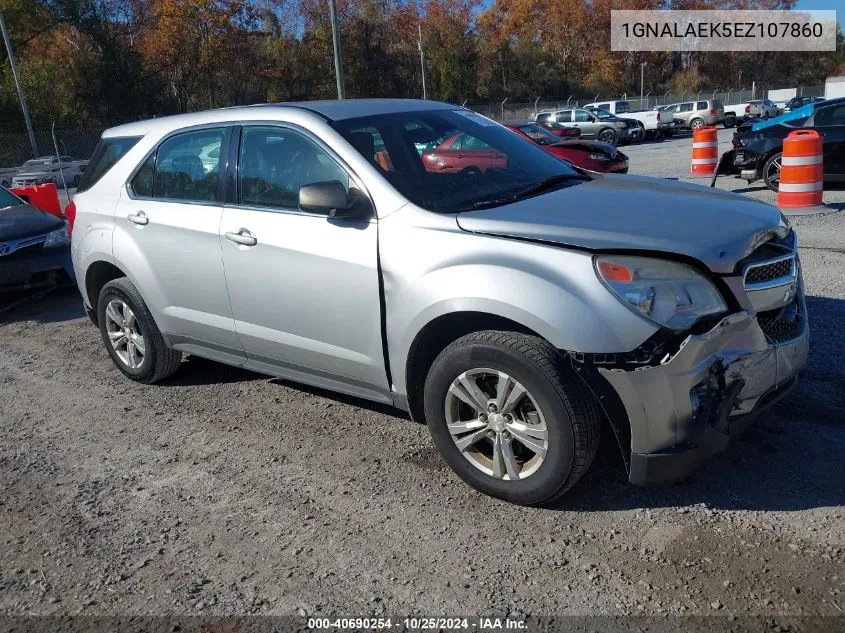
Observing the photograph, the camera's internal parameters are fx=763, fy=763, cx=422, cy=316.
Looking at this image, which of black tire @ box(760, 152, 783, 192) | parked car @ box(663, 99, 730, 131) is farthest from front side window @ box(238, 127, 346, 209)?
parked car @ box(663, 99, 730, 131)

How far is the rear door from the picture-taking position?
4430mm

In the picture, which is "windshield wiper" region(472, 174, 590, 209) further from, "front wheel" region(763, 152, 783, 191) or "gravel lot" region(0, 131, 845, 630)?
"front wheel" region(763, 152, 783, 191)

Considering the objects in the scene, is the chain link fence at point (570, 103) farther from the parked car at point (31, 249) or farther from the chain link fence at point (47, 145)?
the parked car at point (31, 249)

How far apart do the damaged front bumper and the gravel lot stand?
1.18 ft

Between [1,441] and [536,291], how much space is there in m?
3.47

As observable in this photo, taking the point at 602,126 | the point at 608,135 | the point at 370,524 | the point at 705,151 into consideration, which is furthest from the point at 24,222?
the point at 602,126

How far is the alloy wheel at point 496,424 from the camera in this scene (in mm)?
3246

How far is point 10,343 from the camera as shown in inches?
268

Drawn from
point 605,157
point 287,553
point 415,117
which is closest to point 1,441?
point 287,553

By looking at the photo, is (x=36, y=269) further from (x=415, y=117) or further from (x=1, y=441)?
(x=415, y=117)

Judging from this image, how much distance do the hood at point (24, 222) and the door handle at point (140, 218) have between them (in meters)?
3.57

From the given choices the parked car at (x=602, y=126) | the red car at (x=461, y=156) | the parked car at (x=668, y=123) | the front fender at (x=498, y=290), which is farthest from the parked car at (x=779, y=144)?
the parked car at (x=668, y=123)

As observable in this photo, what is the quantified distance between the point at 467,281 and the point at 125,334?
9.98ft

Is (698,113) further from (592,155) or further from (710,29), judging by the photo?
(710,29)
